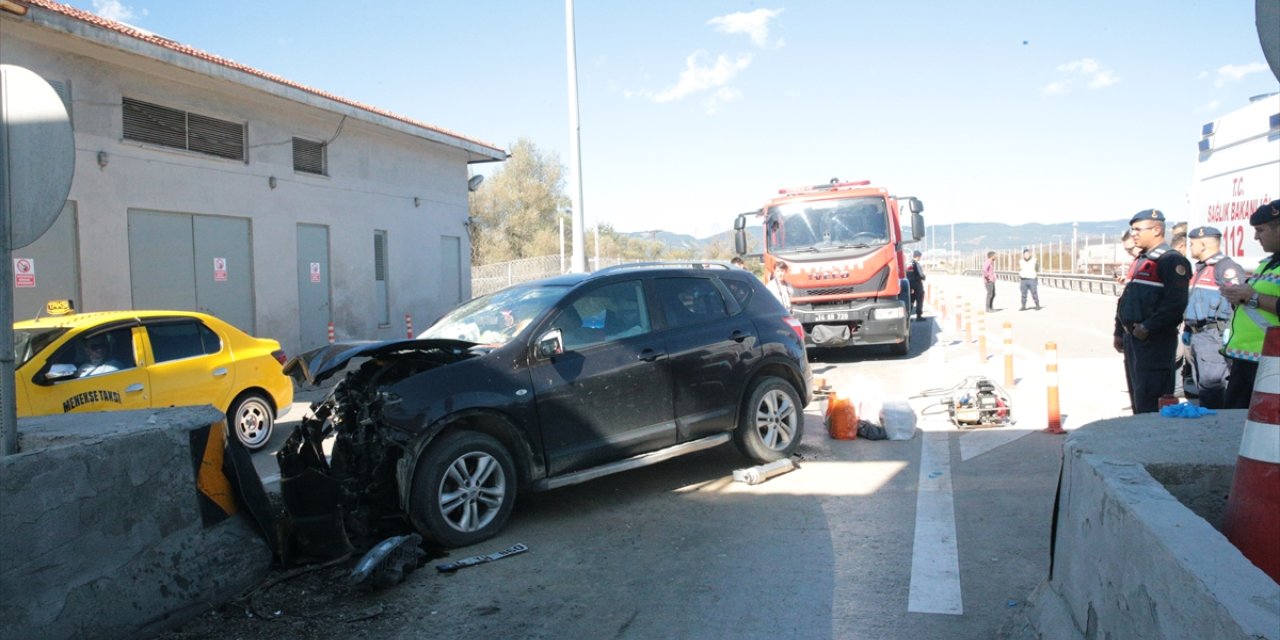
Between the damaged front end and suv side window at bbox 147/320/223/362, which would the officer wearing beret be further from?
suv side window at bbox 147/320/223/362

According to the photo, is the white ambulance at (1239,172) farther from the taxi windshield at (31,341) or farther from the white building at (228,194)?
the white building at (228,194)

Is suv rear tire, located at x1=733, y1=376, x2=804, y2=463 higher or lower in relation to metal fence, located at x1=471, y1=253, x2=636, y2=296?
lower

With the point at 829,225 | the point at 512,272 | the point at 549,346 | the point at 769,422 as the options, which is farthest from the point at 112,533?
the point at 512,272

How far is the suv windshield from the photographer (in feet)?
20.4

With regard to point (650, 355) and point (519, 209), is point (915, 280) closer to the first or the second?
point (650, 355)

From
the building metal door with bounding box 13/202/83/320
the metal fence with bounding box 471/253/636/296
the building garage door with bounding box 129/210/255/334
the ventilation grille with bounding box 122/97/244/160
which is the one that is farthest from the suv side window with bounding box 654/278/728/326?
the metal fence with bounding box 471/253/636/296

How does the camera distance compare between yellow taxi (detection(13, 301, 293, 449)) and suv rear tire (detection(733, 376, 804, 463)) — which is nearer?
suv rear tire (detection(733, 376, 804, 463))

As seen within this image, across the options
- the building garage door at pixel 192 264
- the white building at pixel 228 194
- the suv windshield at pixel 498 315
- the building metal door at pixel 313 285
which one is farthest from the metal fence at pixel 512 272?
the suv windshield at pixel 498 315

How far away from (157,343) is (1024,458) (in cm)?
786

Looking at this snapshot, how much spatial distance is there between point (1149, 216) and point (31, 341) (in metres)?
9.08

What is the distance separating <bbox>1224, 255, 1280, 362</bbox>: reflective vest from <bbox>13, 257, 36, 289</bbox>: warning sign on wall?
13544 mm

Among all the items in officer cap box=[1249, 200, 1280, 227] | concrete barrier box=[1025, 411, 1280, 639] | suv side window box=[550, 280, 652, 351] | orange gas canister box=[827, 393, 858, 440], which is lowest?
orange gas canister box=[827, 393, 858, 440]

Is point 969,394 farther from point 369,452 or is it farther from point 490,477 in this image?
point 369,452

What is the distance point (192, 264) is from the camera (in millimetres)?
14734
